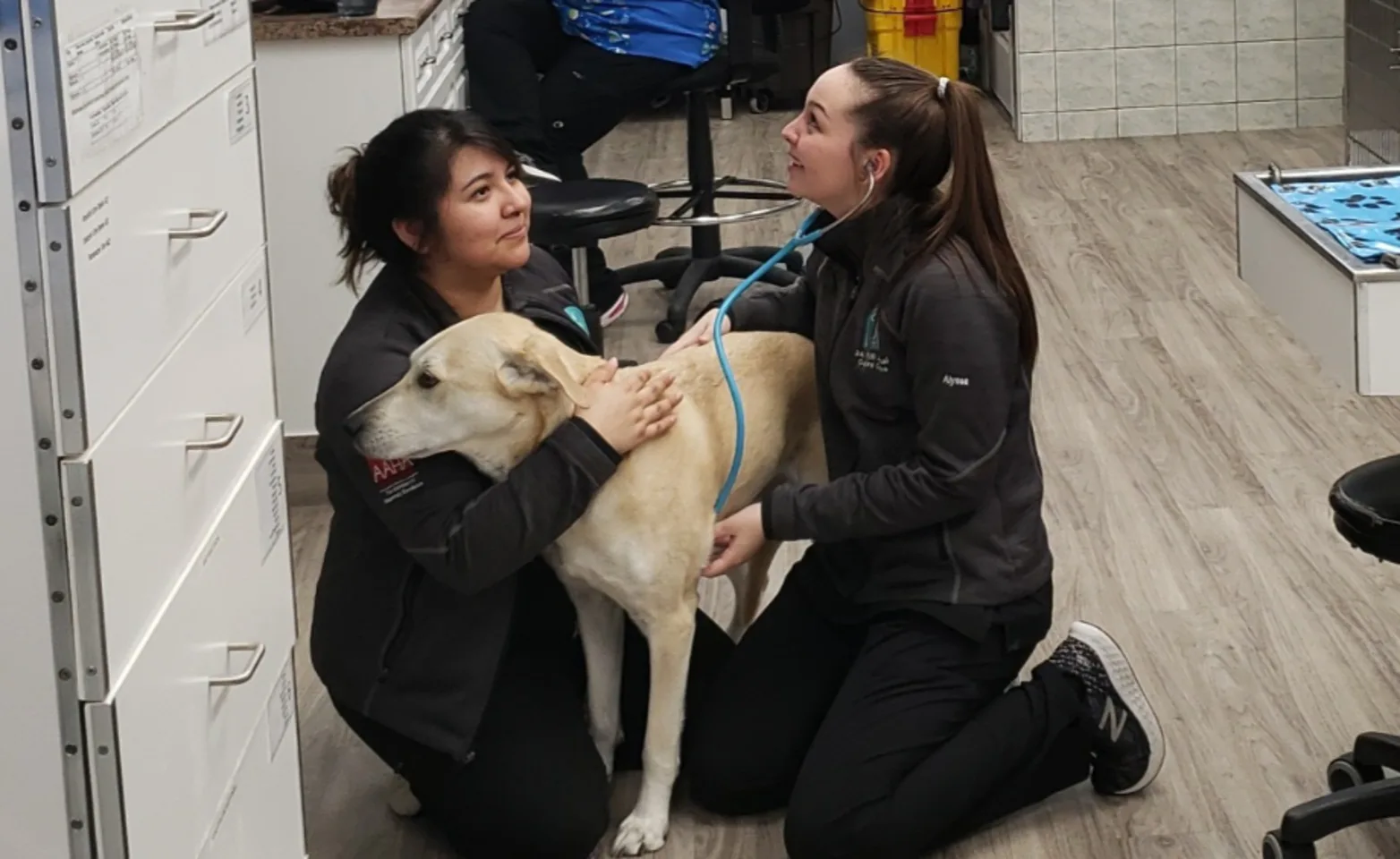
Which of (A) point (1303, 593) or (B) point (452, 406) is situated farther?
(A) point (1303, 593)

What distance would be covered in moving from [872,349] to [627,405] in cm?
32

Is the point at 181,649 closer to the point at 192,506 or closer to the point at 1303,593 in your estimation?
the point at 192,506

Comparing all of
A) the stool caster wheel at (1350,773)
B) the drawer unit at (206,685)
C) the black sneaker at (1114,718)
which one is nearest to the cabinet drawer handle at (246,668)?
the drawer unit at (206,685)

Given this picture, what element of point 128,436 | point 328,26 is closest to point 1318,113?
point 328,26

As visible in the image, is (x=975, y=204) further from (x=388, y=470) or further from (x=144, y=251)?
(x=144, y=251)

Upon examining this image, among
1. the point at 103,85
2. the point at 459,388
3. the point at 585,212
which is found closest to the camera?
the point at 103,85

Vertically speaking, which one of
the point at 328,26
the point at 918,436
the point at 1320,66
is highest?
the point at 328,26

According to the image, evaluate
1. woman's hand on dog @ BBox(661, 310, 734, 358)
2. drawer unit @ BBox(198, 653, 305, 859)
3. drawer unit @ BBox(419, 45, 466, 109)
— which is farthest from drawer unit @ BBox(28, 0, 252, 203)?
drawer unit @ BBox(419, 45, 466, 109)

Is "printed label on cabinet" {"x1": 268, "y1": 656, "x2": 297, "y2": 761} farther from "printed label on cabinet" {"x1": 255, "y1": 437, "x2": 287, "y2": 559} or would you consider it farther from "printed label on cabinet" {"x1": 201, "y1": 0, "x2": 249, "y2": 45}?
"printed label on cabinet" {"x1": 201, "y1": 0, "x2": 249, "y2": 45}

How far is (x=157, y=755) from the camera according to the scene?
146 centimetres

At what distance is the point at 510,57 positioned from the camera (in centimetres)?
398

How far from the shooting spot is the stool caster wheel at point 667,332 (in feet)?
A: 13.7

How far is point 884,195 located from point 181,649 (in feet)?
3.36

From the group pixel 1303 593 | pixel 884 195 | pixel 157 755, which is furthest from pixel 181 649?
pixel 1303 593
